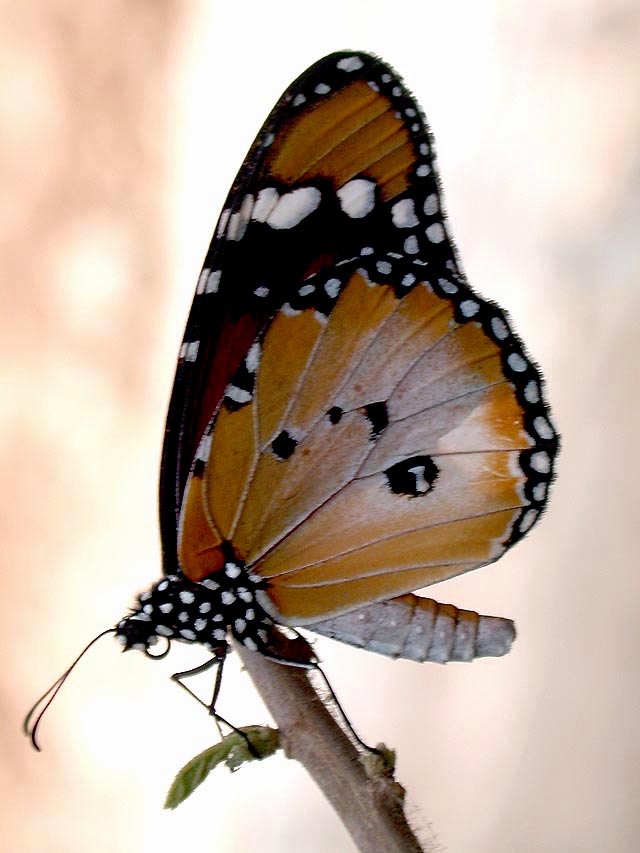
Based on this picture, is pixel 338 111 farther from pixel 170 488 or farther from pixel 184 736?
pixel 184 736

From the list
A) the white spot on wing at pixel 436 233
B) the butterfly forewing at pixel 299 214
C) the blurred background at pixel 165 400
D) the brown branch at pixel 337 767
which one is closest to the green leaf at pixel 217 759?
the brown branch at pixel 337 767

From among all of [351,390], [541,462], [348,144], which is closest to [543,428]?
[541,462]

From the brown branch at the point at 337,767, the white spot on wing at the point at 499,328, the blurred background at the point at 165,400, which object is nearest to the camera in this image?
the brown branch at the point at 337,767

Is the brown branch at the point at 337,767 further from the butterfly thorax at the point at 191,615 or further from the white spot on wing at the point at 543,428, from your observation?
the white spot on wing at the point at 543,428

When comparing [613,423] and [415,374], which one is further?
[613,423]

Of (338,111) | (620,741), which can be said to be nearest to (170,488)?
(338,111)
